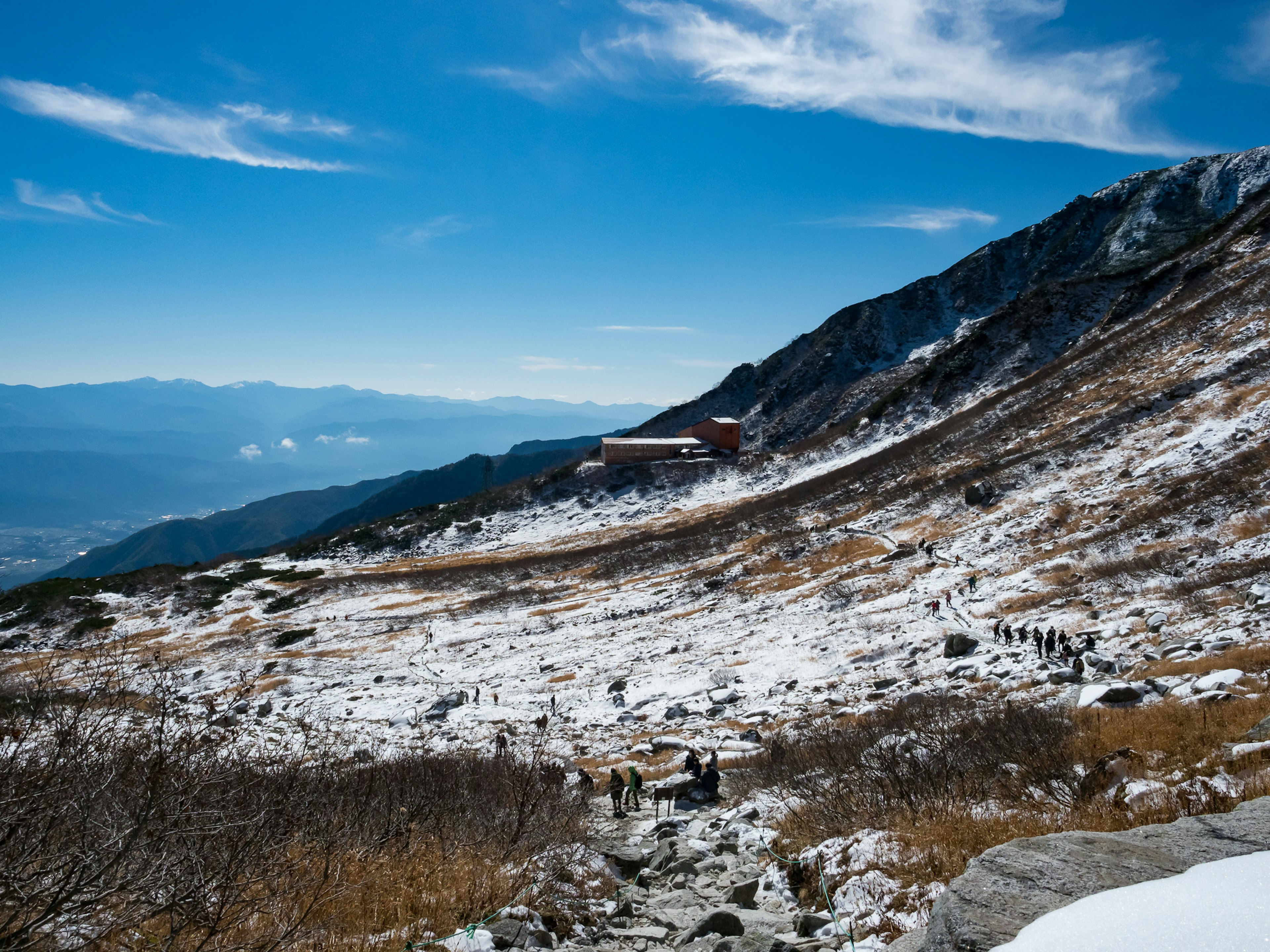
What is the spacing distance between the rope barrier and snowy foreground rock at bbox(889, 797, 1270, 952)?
0.96 metres

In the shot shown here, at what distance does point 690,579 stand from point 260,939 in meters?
35.6

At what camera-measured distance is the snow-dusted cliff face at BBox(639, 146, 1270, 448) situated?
293 feet

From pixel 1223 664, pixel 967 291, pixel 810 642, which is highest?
pixel 967 291

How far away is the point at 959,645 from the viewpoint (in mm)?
19125

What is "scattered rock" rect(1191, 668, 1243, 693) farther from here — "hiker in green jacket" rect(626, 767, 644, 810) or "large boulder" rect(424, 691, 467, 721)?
"large boulder" rect(424, 691, 467, 721)

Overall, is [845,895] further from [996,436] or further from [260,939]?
[996,436]

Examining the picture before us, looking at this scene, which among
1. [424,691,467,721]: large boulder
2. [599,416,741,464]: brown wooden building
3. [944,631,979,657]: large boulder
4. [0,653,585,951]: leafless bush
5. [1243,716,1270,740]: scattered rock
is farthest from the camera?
[599,416,741,464]: brown wooden building

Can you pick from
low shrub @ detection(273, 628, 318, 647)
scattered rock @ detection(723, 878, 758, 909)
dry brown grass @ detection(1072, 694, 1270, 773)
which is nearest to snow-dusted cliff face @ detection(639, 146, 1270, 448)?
low shrub @ detection(273, 628, 318, 647)

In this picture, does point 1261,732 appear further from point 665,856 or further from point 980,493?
point 980,493

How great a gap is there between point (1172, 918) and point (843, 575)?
30.3 m

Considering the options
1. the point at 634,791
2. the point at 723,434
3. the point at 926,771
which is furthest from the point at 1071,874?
the point at 723,434

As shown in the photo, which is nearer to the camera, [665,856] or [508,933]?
[508,933]

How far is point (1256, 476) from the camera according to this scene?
75.6 feet

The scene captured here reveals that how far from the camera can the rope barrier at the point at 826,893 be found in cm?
572
